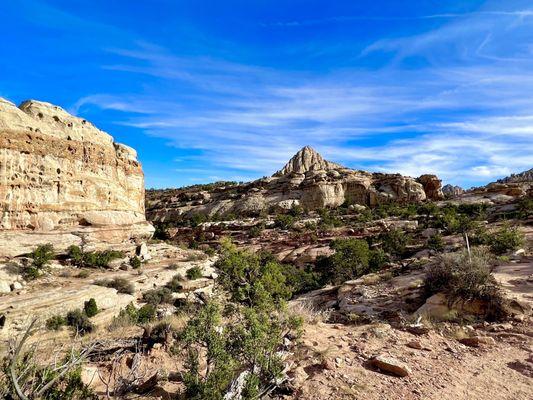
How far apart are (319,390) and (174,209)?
75511 millimetres

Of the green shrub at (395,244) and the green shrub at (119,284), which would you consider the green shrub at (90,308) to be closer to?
the green shrub at (119,284)

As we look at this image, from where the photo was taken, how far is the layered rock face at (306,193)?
68.8 m

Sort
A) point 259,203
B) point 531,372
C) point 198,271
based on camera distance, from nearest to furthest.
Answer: point 531,372 < point 198,271 < point 259,203

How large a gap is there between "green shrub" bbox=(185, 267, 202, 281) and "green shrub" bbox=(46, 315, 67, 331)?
10596mm

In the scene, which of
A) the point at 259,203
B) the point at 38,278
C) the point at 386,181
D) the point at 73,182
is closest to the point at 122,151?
the point at 73,182

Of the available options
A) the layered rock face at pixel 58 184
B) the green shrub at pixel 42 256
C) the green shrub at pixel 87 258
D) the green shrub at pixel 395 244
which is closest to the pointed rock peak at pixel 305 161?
the layered rock face at pixel 58 184

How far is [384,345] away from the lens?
734 cm

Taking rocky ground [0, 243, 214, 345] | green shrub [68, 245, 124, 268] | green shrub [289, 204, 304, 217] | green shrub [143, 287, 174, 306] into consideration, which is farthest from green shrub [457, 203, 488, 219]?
green shrub [68, 245, 124, 268]

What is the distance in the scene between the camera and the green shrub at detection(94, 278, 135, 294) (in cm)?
2197

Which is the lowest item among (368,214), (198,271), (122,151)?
(198,271)

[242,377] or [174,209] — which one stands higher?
[174,209]

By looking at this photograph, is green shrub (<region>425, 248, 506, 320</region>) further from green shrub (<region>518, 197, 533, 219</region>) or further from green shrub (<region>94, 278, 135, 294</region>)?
green shrub (<region>518, 197, 533, 219</region>)

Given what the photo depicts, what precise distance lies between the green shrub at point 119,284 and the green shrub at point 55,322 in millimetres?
4991

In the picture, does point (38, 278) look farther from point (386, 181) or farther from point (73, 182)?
point (386, 181)
